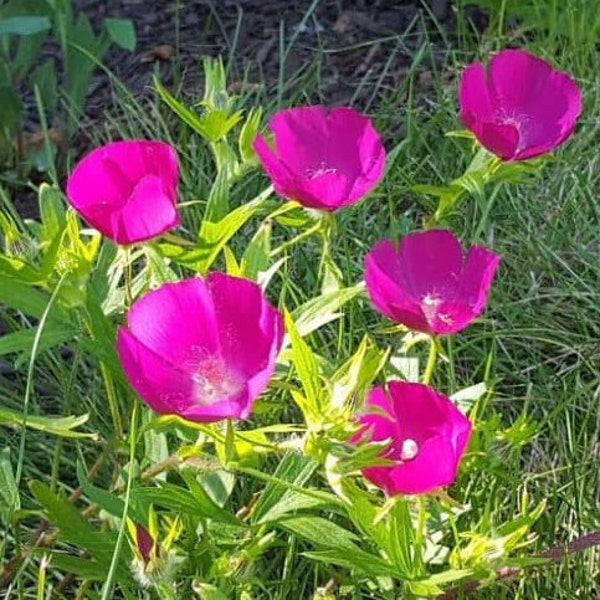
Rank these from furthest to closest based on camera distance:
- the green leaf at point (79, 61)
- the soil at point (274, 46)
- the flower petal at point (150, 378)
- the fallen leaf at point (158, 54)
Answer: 1. the fallen leaf at point (158, 54)
2. the soil at point (274, 46)
3. the green leaf at point (79, 61)
4. the flower petal at point (150, 378)

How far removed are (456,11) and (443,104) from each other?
34 cm

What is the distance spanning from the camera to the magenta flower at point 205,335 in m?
0.86

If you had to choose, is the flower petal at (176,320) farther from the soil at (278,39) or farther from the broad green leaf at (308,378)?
the soil at (278,39)

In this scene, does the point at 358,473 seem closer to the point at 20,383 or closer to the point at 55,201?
the point at 55,201

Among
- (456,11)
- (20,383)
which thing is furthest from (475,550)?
(456,11)

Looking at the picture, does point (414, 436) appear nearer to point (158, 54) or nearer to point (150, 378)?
point (150, 378)

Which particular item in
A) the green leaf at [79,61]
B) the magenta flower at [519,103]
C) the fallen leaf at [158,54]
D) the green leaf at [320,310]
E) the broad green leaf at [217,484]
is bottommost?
the fallen leaf at [158,54]

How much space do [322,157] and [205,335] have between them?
0.71ft

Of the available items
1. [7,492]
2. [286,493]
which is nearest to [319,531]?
→ [286,493]

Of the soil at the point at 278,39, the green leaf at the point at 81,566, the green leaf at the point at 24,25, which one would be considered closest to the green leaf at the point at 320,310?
the green leaf at the point at 81,566

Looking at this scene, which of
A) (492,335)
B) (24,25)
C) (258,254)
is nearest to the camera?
(258,254)

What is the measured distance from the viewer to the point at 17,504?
3.40 ft

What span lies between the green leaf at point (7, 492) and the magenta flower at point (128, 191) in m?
0.23

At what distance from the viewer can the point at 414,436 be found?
901 mm
